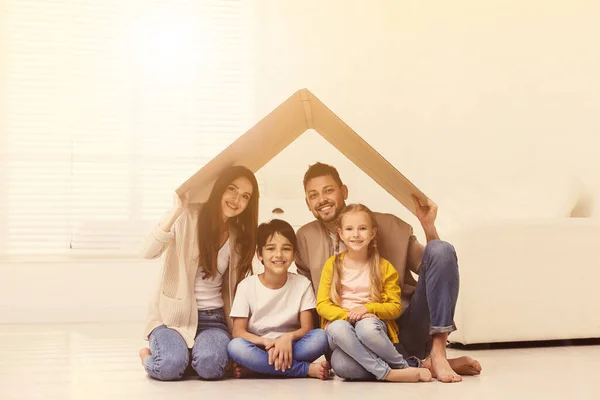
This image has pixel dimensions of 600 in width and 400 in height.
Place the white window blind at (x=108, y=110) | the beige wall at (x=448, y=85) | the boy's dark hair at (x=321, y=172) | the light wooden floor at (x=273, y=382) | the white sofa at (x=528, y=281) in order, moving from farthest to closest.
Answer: the white window blind at (x=108, y=110) → the beige wall at (x=448, y=85) → the white sofa at (x=528, y=281) → the boy's dark hair at (x=321, y=172) → the light wooden floor at (x=273, y=382)

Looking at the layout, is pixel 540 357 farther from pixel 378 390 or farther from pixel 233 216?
pixel 233 216

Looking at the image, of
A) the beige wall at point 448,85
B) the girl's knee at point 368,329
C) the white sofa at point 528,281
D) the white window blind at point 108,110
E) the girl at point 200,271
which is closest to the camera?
the girl's knee at point 368,329

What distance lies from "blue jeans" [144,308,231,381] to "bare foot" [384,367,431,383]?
0.46 metres

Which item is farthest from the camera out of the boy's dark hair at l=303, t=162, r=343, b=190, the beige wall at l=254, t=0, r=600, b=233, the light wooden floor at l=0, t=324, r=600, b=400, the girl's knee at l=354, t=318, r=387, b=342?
the beige wall at l=254, t=0, r=600, b=233

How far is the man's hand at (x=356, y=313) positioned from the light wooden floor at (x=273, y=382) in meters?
0.17

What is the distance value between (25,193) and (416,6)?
2757 mm

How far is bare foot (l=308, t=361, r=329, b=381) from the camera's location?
6.59 ft

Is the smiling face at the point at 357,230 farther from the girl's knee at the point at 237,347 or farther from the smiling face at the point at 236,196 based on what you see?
the girl's knee at the point at 237,347

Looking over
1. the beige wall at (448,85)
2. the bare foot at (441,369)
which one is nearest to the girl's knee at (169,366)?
the bare foot at (441,369)

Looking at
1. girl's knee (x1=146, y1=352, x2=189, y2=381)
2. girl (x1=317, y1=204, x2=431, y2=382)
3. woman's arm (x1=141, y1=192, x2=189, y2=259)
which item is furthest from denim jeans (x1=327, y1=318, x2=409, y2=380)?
woman's arm (x1=141, y1=192, x2=189, y2=259)

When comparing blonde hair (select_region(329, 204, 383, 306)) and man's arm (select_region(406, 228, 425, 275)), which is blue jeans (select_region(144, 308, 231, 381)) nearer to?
blonde hair (select_region(329, 204, 383, 306))

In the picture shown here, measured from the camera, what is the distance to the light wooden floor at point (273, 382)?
5.78 feet

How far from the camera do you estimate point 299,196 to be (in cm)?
462

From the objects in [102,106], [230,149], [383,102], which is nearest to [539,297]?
[230,149]
